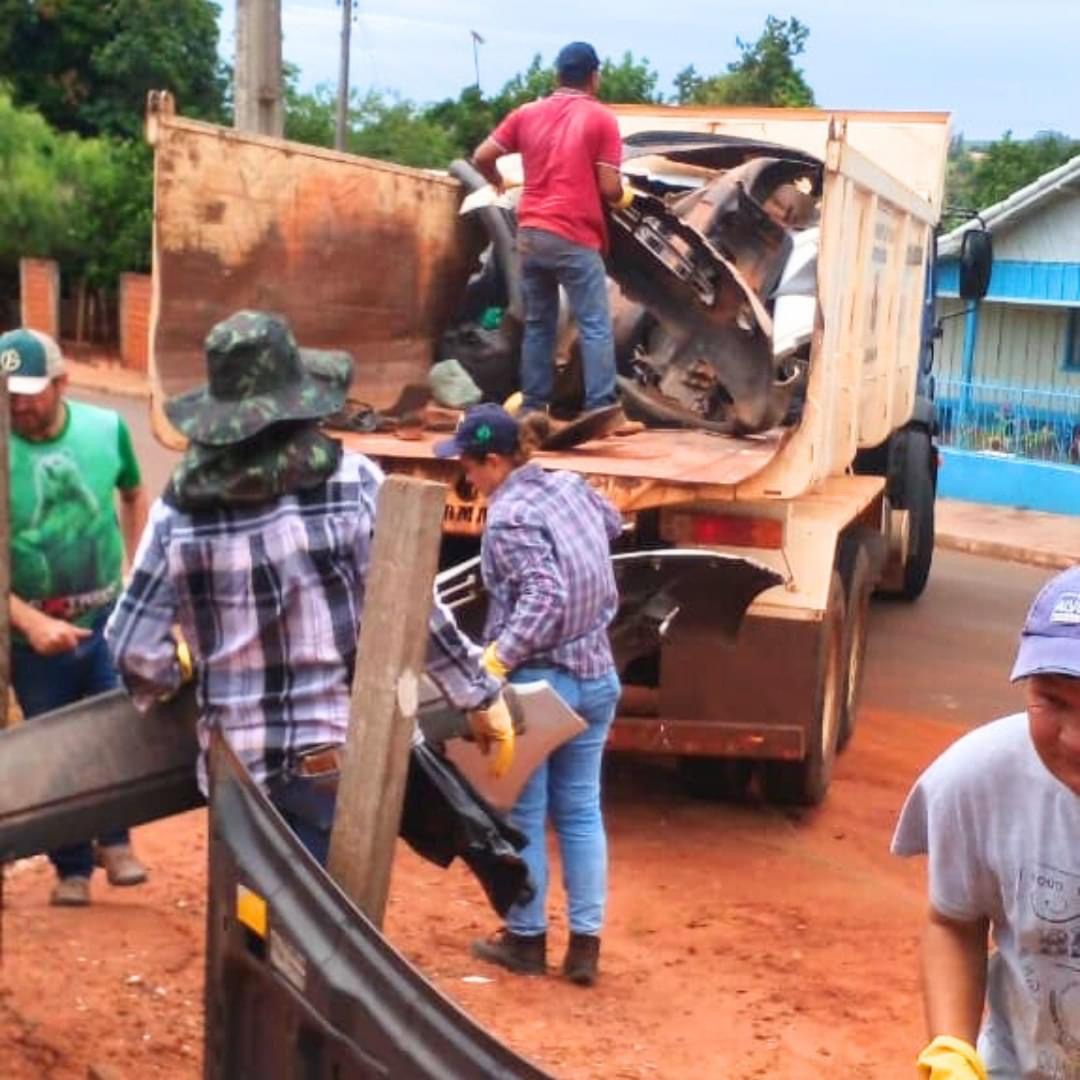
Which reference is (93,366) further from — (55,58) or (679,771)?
(679,771)

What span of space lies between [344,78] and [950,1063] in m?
29.0

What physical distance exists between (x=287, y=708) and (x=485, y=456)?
169cm

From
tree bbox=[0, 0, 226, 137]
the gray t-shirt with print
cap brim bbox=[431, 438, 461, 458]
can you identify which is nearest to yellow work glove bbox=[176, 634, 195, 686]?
the gray t-shirt with print

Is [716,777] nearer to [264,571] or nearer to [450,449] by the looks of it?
[450,449]

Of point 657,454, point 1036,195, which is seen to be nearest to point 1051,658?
point 657,454

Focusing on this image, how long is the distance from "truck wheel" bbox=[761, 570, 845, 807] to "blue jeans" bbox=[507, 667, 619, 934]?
1.44 m

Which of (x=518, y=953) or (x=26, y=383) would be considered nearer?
(x=26, y=383)

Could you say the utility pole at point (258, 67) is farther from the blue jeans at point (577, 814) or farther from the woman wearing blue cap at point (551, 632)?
the blue jeans at point (577, 814)

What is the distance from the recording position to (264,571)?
3.45 meters

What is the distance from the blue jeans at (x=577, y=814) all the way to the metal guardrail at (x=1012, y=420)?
13935mm

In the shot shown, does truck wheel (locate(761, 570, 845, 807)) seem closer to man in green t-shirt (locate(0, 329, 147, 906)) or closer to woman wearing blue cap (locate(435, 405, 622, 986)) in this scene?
woman wearing blue cap (locate(435, 405, 622, 986))

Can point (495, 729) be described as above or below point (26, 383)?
below

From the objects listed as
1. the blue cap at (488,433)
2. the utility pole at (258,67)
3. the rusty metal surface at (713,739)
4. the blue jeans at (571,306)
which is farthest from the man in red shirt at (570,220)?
the utility pole at (258,67)

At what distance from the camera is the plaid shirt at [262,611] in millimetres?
3449
